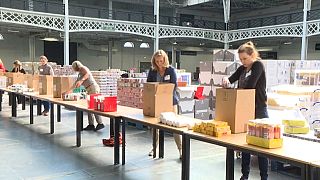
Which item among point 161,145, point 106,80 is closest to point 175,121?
point 161,145

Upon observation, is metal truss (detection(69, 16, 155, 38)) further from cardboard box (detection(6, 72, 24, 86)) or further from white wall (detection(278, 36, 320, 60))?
white wall (detection(278, 36, 320, 60))

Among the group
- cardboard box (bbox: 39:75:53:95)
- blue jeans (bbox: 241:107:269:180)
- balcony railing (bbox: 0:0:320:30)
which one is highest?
balcony railing (bbox: 0:0:320:30)

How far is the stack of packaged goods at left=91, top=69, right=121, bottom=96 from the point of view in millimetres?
11227

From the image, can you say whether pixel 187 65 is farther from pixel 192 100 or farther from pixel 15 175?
pixel 15 175

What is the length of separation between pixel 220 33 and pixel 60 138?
1784 centimetres

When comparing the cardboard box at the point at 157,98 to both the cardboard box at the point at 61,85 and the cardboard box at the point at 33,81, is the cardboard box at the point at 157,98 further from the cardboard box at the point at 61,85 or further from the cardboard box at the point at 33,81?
the cardboard box at the point at 33,81

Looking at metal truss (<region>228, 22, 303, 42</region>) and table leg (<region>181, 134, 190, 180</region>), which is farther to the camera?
metal truss (<region>228, 22, 303, 42</region>)

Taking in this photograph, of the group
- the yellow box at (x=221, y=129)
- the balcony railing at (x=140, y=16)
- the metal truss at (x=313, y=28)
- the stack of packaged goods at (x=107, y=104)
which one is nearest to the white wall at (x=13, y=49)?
the balcony railing at (x=140, y=16)

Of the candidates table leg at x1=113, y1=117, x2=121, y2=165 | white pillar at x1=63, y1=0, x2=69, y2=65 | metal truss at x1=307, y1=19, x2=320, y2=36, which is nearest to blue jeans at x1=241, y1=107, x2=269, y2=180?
table leg at x1=113, y1=117, x2=121, y2=165

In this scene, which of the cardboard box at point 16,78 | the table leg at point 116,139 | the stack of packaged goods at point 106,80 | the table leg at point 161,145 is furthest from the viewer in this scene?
the stack of packaged goods at point 106,80

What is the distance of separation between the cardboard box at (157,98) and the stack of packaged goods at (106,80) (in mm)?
6823

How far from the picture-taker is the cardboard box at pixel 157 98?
14.1 ft

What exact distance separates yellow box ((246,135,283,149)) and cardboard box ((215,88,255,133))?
40 cm

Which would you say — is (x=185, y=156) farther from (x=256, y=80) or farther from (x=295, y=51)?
(x=295, y=51)
